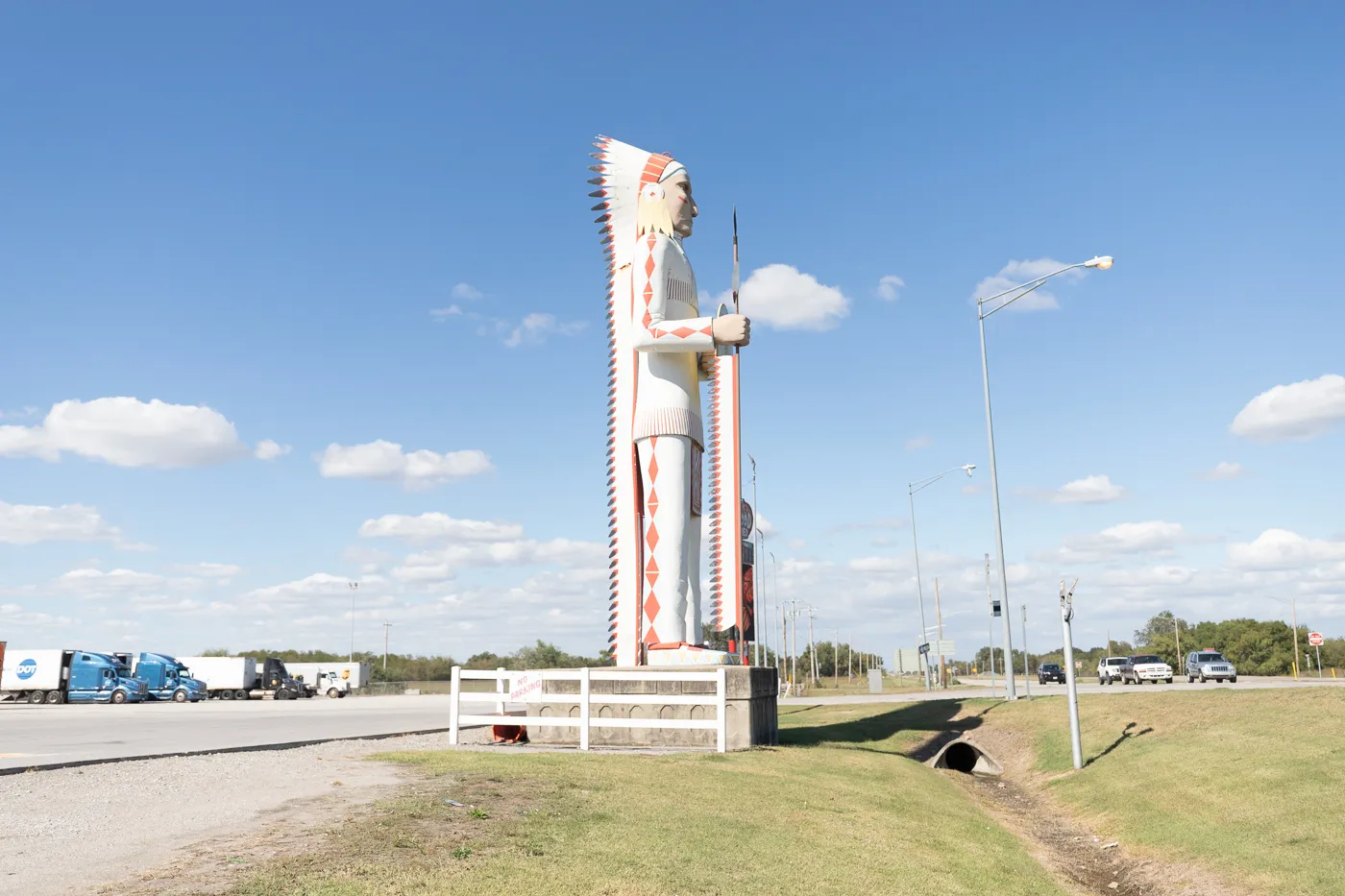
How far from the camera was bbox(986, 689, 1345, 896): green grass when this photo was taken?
1155cm

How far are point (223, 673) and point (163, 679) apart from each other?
15.9 ft

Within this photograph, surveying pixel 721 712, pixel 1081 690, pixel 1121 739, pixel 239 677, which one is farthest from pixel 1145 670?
pixel 239 677

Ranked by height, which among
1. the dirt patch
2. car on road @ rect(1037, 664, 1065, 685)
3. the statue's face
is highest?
the statue's face

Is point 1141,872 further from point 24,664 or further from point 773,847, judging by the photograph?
point 24,664

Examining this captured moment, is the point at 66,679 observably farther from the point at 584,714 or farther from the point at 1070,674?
the point at 1070,674

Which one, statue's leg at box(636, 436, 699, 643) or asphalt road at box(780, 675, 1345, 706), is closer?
statue's leg at box(636, 436, 699, 643)

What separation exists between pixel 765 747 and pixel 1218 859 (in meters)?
7.74

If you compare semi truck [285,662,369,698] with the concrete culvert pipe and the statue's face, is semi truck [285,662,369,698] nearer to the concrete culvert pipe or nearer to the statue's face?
the concrete culvert pipe

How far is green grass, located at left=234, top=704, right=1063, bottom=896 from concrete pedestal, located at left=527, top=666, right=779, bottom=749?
1.42m

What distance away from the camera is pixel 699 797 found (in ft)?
39.5

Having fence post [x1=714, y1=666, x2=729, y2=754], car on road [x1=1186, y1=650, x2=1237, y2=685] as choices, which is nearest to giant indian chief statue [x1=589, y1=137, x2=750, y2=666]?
fence post [x1=714, y1=666, x2=729, y2=754]

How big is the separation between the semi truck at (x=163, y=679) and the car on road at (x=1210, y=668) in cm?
5351

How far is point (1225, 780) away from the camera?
14750mm

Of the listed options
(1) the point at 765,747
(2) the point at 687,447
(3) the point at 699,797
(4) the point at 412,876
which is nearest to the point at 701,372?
(2) the point at 687,447
